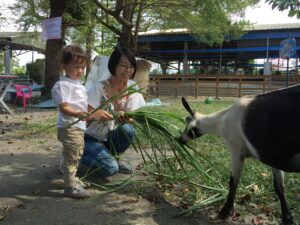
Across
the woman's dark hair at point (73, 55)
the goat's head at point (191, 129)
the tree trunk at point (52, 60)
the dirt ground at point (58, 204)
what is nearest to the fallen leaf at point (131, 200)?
the dirt ground at point (58, 204)

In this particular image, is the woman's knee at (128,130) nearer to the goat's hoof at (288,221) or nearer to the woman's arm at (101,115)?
the woman's arm at (101,115)

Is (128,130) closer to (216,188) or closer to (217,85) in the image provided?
(216,188)

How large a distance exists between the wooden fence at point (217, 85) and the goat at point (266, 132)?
17657 mm

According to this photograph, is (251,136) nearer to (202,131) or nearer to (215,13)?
(202,131)

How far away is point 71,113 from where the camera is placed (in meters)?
4.09

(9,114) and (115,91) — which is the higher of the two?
(115,91)

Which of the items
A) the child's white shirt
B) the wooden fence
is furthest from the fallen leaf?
the wooden fence

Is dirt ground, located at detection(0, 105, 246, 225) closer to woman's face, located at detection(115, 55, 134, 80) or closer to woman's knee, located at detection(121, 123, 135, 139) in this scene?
woman's knee, located at detection(121, 123, 135, 139)

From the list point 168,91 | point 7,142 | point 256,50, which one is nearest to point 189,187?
point 7,142

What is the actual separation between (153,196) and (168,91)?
728 inches

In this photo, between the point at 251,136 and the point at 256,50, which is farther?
the point at 256,50

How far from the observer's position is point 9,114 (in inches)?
452

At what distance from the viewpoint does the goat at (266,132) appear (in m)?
3.21

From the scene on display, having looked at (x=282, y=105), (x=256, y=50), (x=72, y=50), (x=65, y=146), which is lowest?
(x=65, y=146)
